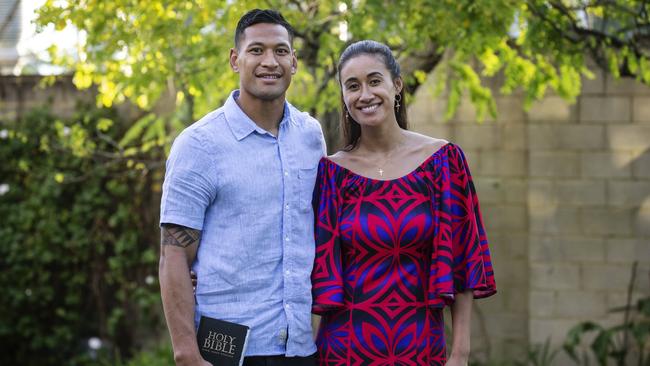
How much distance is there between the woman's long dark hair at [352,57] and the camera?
12.6ft

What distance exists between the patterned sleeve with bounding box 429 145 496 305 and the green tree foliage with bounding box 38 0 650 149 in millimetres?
2040

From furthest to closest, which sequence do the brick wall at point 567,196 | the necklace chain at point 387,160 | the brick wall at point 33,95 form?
the brick wall at point 33,95, the brick wall at point 567,196, the necklace chain at point 387,160

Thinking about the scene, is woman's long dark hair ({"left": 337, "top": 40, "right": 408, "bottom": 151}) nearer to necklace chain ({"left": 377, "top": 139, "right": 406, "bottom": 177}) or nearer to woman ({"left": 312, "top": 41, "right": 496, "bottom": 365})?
woman ({"left": 312, "top": 41, "right": 496, "bottom": 365})

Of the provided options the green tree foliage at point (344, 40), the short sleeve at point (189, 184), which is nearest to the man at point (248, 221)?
the short sleeve at point (189, 184)

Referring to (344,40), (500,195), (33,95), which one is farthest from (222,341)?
(33,95)

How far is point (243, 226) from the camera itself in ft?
11.7

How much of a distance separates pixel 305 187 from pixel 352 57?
50 centimetres

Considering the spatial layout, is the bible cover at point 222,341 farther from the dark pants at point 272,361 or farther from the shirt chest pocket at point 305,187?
the shirt chest pocket at point 305,187

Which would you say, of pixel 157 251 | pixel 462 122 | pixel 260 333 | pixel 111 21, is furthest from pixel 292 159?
pixel 157 251

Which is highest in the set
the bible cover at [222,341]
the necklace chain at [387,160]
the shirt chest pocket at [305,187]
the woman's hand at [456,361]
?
the necklace chain at [387,160]

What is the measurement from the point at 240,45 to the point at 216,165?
47 centimetres

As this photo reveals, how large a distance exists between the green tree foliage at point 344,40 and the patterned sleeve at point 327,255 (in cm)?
218

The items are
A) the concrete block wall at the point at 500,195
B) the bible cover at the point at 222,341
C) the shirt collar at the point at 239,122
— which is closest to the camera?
the bible cover at the point at 222,341

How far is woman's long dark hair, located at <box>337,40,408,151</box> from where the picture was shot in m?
3.85
